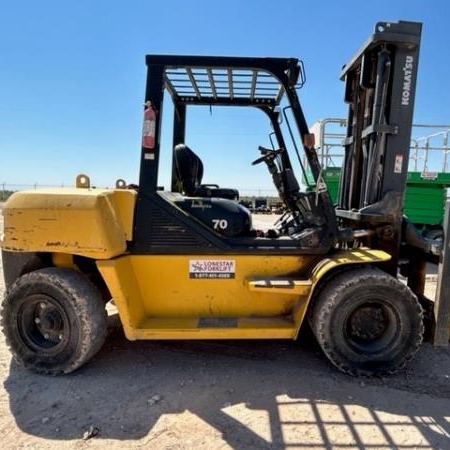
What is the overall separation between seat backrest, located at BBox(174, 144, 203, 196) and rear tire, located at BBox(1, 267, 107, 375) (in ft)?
4.50

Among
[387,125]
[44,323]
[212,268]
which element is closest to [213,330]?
[212,268]

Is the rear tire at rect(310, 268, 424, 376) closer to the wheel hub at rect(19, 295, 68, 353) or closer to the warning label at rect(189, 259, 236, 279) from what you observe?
the warning label at rect(189, 259, 236, 279)

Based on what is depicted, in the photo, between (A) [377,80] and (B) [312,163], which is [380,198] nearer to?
(B) [312,163]

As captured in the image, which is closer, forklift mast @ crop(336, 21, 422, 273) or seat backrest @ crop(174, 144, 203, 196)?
forklift mast @ crop(336, 21, 422, 273)

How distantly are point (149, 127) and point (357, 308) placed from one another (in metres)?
2.56

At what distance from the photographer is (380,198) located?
13.2ft

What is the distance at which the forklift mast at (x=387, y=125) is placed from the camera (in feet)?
12.4

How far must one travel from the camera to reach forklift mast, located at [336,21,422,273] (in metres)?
3.79

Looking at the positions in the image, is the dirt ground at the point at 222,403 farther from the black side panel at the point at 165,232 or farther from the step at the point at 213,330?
the black side panel at the point at 165,232

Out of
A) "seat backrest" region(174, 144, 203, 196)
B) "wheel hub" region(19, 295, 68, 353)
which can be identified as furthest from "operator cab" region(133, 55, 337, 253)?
"wheel hub" region(19, 295, 68, 353)

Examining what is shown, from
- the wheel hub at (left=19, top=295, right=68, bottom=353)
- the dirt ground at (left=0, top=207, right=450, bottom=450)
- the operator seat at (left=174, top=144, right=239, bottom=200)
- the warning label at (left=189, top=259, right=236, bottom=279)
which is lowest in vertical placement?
the dirt ground at (left=0, top=207, right=450, bottom=450)

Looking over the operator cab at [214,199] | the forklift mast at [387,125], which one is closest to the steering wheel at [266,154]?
the operator cab at [214,199]

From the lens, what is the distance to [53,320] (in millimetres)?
3707

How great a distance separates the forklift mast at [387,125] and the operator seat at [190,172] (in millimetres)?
1599
